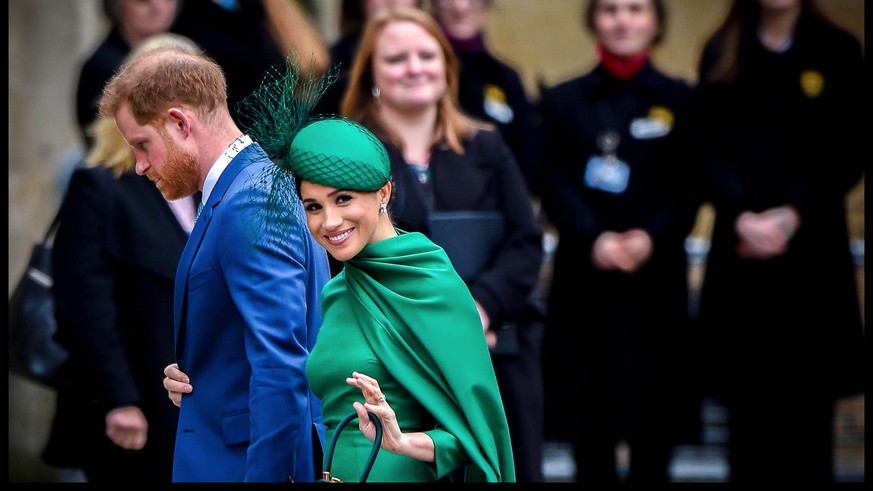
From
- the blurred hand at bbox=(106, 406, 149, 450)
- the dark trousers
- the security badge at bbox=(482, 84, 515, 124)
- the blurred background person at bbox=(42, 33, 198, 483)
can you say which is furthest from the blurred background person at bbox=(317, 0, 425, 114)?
the blurred hand at bbox=(106, 406, 149, 450)

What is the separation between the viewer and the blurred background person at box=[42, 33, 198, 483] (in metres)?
5.20

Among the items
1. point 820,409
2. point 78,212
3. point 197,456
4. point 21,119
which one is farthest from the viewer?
point 21,119

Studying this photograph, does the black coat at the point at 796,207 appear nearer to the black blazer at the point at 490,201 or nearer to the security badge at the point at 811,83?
the security badge at the point at 811,83

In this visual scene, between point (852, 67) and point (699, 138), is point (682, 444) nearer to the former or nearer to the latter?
point (699, 138)

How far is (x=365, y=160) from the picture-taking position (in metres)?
3.16

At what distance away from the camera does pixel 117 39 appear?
20.5ft

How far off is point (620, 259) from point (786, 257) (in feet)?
2.46

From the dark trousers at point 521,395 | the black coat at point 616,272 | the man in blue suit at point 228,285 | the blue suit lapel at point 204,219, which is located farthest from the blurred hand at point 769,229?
the blue suit lapel at point 204,219

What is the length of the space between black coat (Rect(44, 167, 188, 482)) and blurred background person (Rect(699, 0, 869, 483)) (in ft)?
8.17

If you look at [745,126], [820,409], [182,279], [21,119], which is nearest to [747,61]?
[745,126]

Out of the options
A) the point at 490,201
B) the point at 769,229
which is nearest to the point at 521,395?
the point at 490,201

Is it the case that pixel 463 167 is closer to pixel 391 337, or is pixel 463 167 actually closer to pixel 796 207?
pixel 796 207

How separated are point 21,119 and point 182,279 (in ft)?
20.5

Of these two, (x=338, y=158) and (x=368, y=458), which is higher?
(x=338, y=158)
